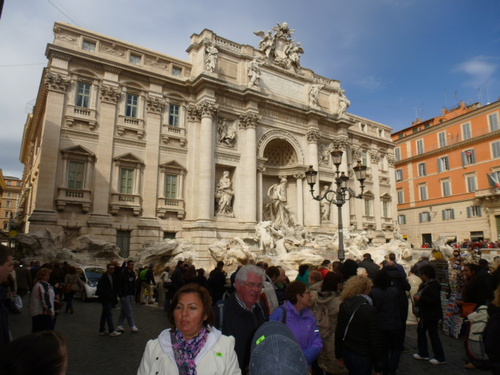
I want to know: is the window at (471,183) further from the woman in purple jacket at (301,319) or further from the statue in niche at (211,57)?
the woman in purple jacket at (301,319)

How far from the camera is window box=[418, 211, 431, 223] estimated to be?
116 feet

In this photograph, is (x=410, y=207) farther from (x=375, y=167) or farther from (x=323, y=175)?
(x=323, y=175)

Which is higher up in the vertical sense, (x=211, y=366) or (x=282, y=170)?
(x=282, y=170)

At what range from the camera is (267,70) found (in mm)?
24016

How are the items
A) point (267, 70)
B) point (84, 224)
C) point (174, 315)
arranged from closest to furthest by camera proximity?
1. point (174, 315)
2. point (84, 224)
3. point (267, 70)

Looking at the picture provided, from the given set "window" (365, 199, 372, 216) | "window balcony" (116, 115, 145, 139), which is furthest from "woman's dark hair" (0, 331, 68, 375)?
"window" (365, 199, 372, 216)

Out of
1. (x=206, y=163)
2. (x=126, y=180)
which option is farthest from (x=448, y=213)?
A: (x=126, y=180)

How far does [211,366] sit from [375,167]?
3141cm

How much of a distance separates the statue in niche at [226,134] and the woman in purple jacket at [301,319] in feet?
60.6

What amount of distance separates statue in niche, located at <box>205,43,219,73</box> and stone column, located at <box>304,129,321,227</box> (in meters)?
8.40

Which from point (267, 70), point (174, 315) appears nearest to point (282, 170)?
point (267, 70)

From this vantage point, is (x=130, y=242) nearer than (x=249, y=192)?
Yes

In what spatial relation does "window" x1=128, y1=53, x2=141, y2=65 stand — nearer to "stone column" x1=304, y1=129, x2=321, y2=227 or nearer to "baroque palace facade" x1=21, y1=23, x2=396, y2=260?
"baroque palace facade" x1=21, y1=23, x2=396, y2=260

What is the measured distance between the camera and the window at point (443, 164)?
113 feet
